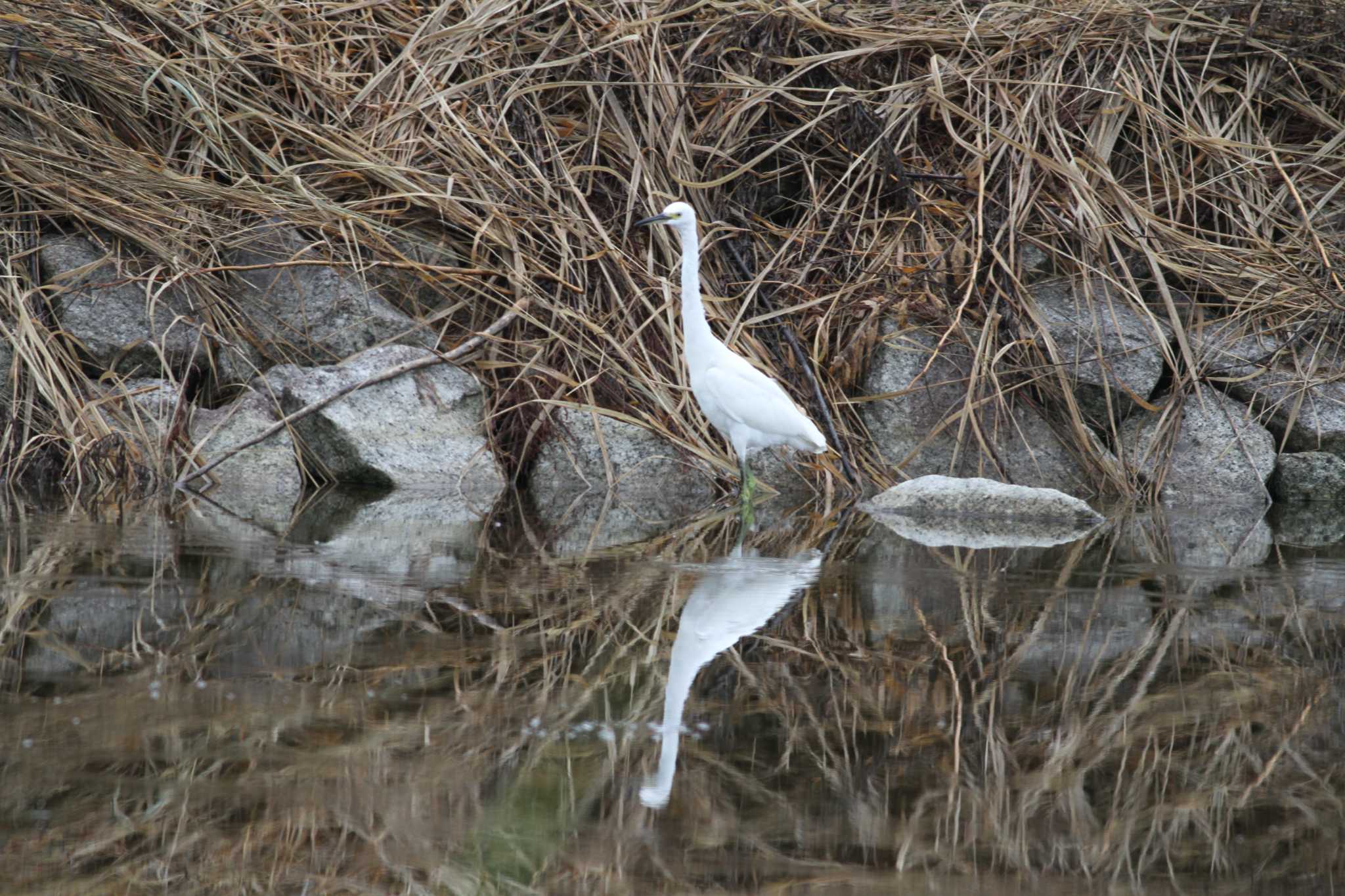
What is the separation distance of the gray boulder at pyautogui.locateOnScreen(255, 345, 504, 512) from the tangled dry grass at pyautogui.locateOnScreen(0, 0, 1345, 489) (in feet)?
0.83

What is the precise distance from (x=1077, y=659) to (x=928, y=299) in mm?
4382

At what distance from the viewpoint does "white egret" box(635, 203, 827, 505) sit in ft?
18.4

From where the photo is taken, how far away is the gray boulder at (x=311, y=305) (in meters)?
6.57

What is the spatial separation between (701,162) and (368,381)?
2462 millimetres

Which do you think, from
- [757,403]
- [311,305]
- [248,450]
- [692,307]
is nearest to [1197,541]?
[757,403]

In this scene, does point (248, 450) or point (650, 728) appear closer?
point (650, 728)

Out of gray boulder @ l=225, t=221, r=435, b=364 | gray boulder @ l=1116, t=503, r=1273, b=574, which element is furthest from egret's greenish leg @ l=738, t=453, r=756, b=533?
gray boulder @ l=225, t=221, r=435, b=364

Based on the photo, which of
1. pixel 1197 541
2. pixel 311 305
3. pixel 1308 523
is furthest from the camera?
pixel 311 305

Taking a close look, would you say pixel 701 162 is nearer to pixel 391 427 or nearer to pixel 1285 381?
pixel 391 427

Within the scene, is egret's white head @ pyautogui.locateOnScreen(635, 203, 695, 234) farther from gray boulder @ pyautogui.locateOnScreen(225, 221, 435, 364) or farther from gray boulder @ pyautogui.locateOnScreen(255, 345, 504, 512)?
gray boulder @ pyautogui.locateOnScreen(225, 221, 435, 364)

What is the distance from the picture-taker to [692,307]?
19.3 ft

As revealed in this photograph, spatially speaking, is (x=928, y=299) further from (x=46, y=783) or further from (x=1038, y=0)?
(x=46, y=783)

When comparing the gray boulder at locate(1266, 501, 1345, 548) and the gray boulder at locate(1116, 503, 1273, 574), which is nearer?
the gray boulder at locate(1116, 503, 1273, 574)

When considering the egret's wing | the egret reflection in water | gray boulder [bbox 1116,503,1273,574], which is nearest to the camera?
the egret reflection in water
